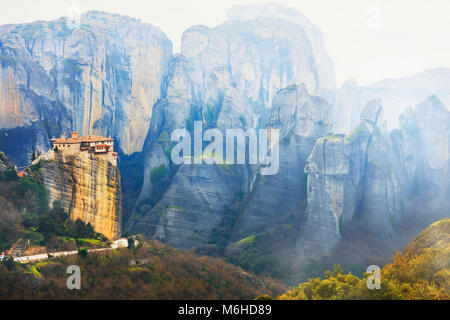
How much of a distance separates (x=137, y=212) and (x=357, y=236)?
3637 centimetres

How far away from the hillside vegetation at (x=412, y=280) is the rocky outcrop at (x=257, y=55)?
75501mm

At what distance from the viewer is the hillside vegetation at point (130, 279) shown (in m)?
30.4

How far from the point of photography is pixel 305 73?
362ft

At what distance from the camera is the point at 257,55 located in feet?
360

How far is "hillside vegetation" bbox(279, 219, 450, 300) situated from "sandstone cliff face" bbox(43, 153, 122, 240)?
20560 millimetres

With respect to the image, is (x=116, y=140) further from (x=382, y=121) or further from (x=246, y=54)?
(x=382, y=121)

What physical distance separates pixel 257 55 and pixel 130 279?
8356 centimetres

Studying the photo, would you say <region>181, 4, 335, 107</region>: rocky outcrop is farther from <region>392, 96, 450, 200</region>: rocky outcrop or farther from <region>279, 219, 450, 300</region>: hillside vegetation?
<region>279, 219, 450, 300</region>: hillside vegetation

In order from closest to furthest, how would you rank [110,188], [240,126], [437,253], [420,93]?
[437,253] → [110,188] → [240,126] → [420,93]

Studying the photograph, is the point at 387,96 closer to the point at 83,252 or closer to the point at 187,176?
the point at 187,176

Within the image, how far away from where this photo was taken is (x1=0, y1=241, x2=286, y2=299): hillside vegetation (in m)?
30.4

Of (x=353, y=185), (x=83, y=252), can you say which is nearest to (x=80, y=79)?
(x=353, y=185)
